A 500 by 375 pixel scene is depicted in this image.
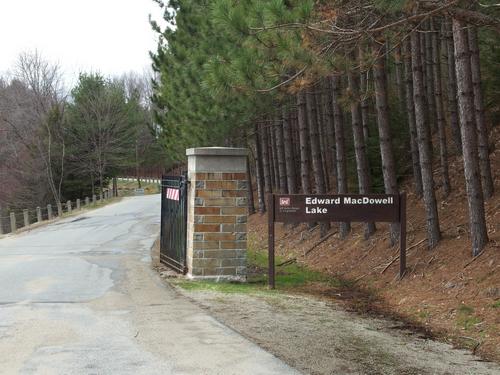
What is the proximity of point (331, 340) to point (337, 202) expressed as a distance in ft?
12.4

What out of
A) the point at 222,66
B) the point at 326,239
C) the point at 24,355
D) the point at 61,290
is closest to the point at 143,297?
the point at 61,290

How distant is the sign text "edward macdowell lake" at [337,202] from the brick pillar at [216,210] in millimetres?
1018

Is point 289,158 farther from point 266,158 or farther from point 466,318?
point 466,318

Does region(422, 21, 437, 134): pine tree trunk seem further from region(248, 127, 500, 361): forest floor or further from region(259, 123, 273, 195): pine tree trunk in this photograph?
region(259, 123, 273, 195): pine tree trunk

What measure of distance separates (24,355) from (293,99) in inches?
510

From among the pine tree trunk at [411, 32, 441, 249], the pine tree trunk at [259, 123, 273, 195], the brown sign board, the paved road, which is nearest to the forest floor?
the pine tree trunk at [411, 32, 441, 249]

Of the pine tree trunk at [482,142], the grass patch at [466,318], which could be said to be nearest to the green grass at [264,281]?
the grass patch at [466,318]

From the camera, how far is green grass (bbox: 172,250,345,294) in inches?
333

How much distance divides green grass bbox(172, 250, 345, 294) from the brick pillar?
13.8 inches

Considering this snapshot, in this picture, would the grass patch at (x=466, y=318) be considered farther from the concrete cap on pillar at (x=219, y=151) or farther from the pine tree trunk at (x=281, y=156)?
the pine tree trunk at (x=281, y=156)

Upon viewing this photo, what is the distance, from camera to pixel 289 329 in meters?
6.09

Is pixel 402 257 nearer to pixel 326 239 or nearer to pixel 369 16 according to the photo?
pixel 369 16

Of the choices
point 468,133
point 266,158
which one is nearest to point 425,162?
point 468,133

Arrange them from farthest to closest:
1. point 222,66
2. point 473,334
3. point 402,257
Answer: point 402,257, point 222,66, point 473,334
